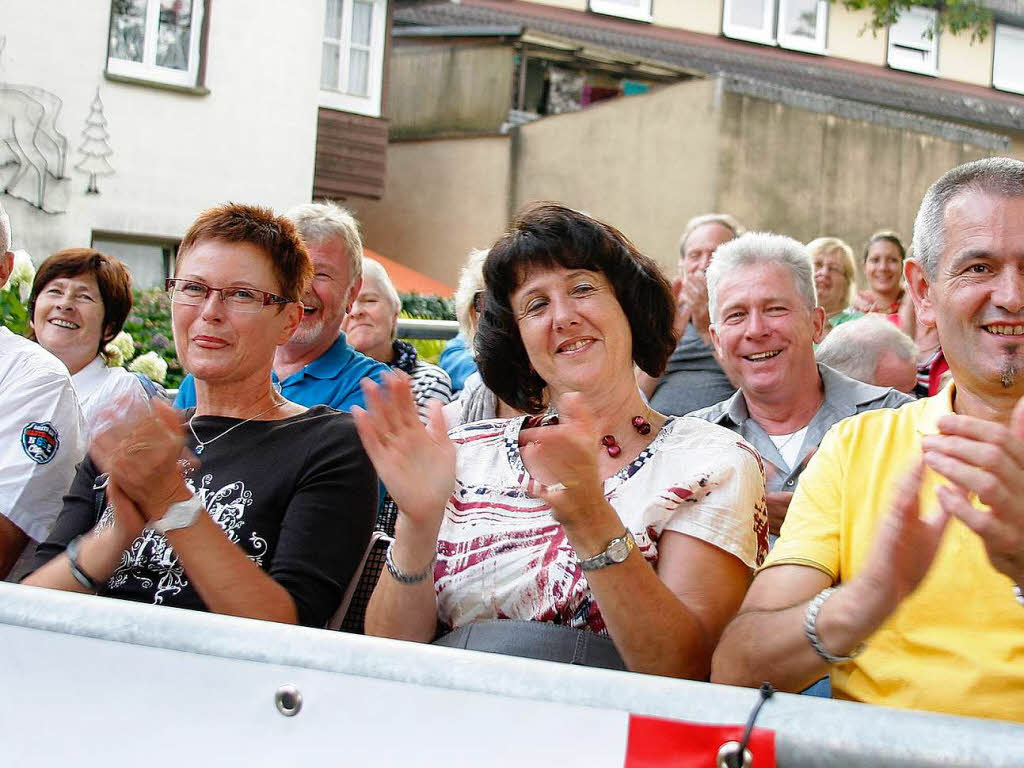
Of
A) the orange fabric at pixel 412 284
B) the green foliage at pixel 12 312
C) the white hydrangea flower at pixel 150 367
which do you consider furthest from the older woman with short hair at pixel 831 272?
the orange fabric at pixel 412 284

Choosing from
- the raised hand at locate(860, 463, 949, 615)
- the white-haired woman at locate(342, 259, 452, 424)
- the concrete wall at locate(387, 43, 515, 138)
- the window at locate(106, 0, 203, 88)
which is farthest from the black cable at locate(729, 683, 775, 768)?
the concrete wall at locate(387, 43, 515, 138)

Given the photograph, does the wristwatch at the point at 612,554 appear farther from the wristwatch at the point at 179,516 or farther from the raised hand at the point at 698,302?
the raised hand at the point at 698,302

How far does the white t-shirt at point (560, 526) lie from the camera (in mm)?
2502

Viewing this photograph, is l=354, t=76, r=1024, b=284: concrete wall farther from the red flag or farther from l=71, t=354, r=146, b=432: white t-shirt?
the red flag

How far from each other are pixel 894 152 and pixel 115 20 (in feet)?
33.5

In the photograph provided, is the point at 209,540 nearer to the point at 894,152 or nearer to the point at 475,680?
the point at 475,680

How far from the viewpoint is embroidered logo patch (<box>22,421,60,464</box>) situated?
3.29 metres

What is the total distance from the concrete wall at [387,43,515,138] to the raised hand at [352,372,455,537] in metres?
19.4

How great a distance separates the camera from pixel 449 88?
21.9m

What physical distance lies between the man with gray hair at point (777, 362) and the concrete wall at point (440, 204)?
613 inches

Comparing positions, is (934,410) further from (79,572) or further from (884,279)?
(884,279)

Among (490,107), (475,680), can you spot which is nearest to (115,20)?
(490,107)

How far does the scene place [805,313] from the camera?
13.1 ft

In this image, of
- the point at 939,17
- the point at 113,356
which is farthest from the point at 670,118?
the point at 113,356
